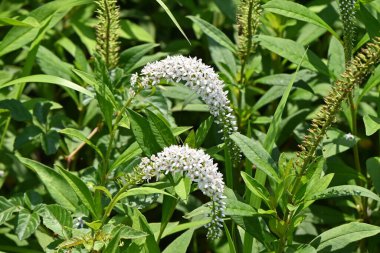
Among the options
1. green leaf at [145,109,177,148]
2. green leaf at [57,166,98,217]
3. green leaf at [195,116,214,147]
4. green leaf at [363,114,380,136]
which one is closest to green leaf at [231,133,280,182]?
green leaf at [195,116,214,147]

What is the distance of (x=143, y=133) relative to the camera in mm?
2996

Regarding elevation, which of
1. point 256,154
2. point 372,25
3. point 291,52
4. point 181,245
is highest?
point 372,25

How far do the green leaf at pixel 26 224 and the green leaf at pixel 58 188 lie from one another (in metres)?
0.14

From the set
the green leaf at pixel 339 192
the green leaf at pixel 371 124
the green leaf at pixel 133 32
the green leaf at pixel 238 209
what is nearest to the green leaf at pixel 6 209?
the green leaf at pixel 238 209

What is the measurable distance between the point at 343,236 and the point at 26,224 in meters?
1.33

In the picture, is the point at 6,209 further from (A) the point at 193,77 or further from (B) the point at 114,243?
(A) the point at 193,77

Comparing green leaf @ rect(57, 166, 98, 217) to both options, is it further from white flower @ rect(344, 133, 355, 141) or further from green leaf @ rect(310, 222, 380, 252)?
white flower @ rect(344, 133, 355, 141)

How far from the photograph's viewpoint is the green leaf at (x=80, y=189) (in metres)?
3.00

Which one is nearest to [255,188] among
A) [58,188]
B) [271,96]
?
[58,188]

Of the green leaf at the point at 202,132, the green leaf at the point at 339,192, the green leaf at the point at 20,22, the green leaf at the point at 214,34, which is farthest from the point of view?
the green leaf at the point at 214,34

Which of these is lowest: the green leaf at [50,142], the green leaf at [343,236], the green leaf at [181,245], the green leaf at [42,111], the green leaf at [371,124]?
the green leaf at [181,245]

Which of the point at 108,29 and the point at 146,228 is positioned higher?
the point at 108,29

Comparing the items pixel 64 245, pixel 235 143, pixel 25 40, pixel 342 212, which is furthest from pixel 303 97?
pixel 64 245

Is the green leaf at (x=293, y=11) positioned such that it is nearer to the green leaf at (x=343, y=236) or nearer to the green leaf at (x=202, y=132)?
the green leaf at (x=202, y=132)
